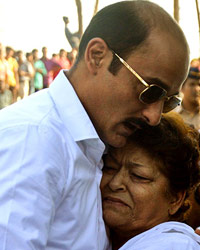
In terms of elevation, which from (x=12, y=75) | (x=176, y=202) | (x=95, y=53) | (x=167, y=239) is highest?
(x=95, y=53)

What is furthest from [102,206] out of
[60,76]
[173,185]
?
[60,76]

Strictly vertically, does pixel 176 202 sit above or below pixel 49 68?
above

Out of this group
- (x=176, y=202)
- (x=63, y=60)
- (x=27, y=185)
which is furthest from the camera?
(x=63, y=60)

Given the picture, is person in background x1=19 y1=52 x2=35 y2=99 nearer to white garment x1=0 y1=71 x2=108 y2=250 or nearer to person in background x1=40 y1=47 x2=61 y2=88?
person in background x1=40 y1=47 x2=61 y2=88

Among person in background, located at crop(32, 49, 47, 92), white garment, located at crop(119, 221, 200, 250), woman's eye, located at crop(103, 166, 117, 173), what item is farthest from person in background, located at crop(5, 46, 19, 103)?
white garment, located at crop(119, 221, 200, 250)

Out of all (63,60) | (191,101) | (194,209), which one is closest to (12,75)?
(63,60)

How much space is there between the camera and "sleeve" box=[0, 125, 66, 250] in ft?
5.46

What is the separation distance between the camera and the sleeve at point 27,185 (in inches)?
65.5

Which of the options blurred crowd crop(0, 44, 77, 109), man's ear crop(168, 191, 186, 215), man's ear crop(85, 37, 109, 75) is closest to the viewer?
man's ear crop(85, 37, 109, 75)

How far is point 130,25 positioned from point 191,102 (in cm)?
380

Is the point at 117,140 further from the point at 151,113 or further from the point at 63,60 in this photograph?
the point at 63,60

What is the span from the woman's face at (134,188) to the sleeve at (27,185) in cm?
70

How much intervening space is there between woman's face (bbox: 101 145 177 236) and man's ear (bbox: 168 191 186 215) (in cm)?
5

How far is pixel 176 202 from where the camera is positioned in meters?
2.66
